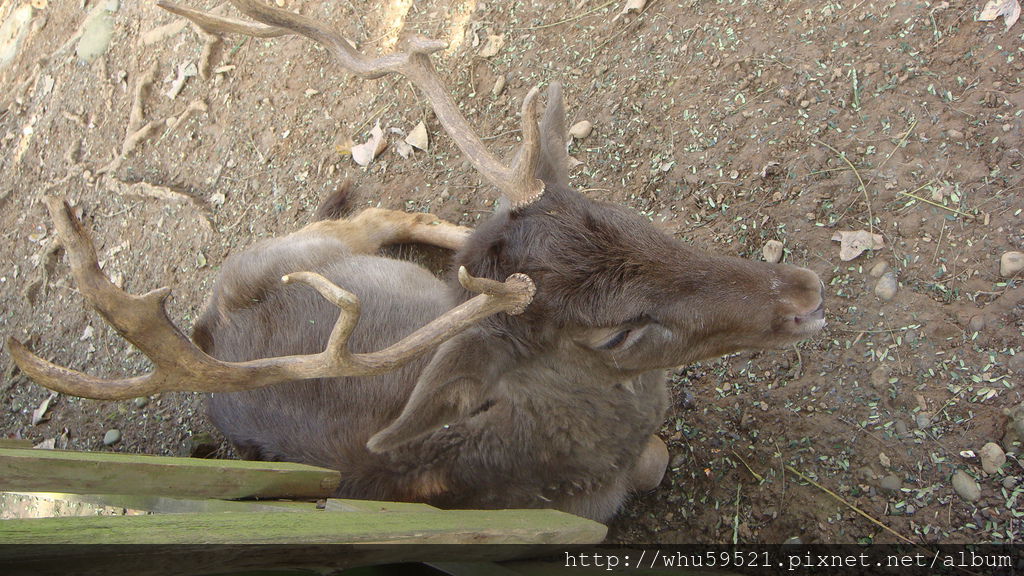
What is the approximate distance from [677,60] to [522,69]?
53.0 inches

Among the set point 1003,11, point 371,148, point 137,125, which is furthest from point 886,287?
point 137,125

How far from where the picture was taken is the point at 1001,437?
12.1 feet

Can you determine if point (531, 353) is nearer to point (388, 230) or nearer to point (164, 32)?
point (388, 230)

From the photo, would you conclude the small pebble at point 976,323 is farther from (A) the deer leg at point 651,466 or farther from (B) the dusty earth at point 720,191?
(A) the deer leg at point 651,466

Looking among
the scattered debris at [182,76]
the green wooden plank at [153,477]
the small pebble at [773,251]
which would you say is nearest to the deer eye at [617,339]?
the small pebble at [773,251]

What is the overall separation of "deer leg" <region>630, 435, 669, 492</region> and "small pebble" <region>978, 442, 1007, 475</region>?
167 cm

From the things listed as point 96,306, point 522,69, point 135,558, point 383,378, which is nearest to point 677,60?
point 522,69

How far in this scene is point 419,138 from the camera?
20.4 ft

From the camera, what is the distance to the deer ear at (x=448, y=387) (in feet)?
10.8

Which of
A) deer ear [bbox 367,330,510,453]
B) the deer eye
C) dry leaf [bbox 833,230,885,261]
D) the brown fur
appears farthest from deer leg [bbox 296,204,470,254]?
dry leaf [bbox 833,230,885,261]

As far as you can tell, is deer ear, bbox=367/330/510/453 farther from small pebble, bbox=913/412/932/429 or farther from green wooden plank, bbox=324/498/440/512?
small pebble, bbox=913/412/932/429

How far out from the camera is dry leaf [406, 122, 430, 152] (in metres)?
6.21

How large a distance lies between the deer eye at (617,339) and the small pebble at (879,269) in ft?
5.91

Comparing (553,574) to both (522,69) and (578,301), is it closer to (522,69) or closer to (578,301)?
(578,301)
